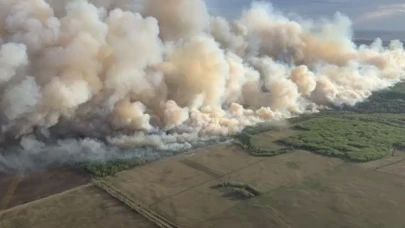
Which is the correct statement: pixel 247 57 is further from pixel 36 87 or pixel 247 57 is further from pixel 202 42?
pixel 36 87

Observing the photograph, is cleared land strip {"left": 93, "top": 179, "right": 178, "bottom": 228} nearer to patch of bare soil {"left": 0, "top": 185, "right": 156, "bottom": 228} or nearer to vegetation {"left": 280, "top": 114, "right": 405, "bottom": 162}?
patch of bare soil {"left": 0, "top": 185, "right": 156, "bottom": 228}

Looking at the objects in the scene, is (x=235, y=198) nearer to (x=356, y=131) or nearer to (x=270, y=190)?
(x=270, y=190)

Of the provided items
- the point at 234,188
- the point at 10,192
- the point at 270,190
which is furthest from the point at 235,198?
the point at 10,192

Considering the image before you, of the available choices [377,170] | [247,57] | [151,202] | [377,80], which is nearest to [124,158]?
[151,202]

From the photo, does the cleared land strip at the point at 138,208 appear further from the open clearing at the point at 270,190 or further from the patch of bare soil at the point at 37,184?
the patch of bare soil at the point at 37,184

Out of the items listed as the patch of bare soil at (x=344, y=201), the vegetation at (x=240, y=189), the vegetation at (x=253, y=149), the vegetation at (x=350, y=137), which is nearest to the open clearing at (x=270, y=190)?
the patch of bare soil at (x=344, y=201)
